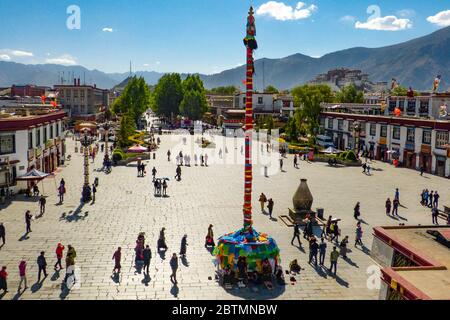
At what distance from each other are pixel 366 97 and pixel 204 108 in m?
54.1

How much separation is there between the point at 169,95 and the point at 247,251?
9657 centimetres

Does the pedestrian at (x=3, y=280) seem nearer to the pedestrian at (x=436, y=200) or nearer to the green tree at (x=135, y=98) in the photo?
the pedestrian at (x=436, y=200)

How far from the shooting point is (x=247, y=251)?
59.0 ft

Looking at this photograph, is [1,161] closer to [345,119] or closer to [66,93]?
[345,119]

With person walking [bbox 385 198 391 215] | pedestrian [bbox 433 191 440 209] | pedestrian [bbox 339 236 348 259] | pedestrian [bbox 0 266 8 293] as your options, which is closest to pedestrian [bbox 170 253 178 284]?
pedestrian [bbox 0 266 8 293]

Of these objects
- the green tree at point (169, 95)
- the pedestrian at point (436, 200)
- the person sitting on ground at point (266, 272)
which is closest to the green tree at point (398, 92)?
the green tree at point (169, 95)

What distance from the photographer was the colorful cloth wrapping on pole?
1780 cm

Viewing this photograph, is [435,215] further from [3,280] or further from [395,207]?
[3,280]

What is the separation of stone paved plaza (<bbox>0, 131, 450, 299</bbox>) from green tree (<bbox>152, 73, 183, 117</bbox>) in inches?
2536

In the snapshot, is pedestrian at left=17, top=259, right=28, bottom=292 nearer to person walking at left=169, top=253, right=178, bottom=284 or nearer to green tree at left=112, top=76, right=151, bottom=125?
person walking at left=169, top=253, right=178, bottom=284

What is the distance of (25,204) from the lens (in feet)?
99.0

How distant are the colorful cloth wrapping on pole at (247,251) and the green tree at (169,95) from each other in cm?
9541

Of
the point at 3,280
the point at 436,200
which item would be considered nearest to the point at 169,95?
the point at 436,200
